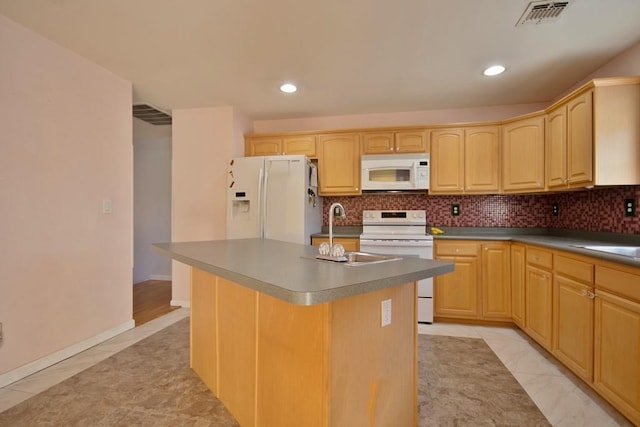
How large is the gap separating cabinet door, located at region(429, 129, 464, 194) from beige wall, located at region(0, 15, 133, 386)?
323 cm

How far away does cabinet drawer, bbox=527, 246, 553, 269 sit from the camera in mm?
2416

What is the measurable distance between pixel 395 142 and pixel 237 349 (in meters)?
2.87

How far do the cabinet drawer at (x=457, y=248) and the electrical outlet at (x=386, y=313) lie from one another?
2169 millimetres

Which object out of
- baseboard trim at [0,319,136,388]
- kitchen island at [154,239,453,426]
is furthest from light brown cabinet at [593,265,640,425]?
baseboard trim at [0,319,136,388]

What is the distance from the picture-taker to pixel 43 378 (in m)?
2.12

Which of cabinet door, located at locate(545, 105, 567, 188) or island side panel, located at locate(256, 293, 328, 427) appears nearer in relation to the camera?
island side panel, located at locate(256, 293, 328, 427)

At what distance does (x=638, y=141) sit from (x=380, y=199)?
7.61 feet

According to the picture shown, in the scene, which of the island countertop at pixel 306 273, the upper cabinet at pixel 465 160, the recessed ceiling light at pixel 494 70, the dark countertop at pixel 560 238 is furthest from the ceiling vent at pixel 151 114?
the dark countertop at pixel 560 238

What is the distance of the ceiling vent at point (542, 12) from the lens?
6.05 feet

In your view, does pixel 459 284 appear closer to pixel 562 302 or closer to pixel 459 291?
pixel 459 291

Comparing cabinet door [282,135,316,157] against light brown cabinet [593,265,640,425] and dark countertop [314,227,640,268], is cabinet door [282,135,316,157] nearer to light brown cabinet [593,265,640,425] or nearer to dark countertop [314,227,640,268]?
dark countertop [314,227,640,268]

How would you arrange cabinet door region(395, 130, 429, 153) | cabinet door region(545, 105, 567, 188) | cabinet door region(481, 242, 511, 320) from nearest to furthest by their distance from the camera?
cabinet door region(545, 105, 567, 188) < cabinet door region(481, 242, 511, 320) < cabinet door region(395, 130, 429, 153)

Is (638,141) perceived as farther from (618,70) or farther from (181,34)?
(181,34)

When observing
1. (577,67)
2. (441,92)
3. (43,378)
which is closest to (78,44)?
(43,378)
